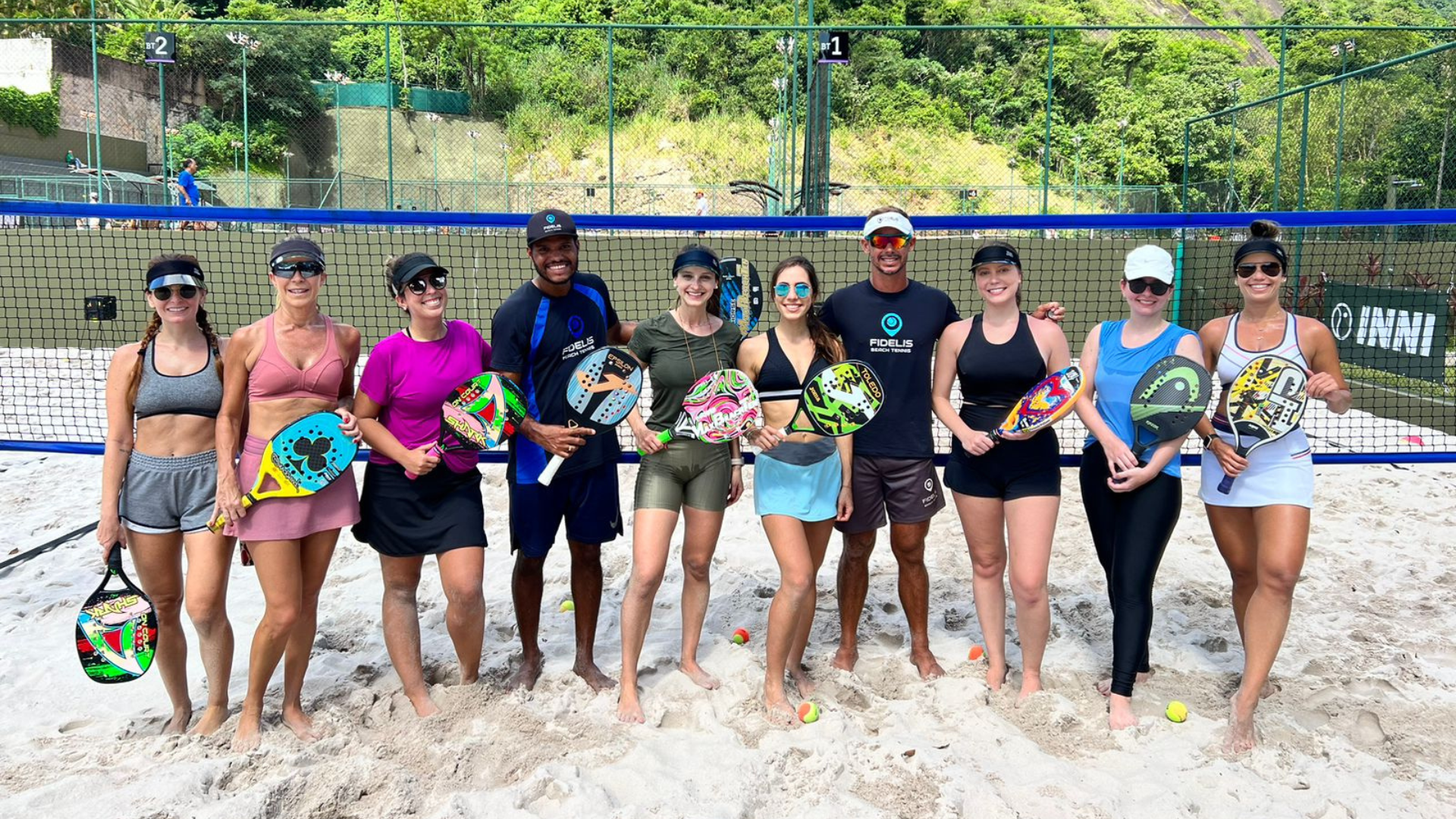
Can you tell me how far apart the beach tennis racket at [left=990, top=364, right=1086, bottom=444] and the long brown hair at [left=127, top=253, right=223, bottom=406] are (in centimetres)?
310

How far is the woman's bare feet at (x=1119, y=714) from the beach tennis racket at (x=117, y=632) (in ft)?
12.6

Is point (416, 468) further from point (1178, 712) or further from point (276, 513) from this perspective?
point (1178, 712)

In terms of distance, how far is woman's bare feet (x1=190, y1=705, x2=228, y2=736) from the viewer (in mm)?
3828

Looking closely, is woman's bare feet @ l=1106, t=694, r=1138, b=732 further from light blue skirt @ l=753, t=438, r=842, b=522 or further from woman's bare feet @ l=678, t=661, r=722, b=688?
woman's bare feet @ l=678, t=661, r=722, b=688

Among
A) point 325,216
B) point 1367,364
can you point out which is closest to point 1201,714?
point 325,216

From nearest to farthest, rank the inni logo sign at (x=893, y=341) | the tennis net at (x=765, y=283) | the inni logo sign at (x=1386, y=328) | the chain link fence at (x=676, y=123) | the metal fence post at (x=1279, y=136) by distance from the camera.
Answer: the inni logo sign at (x=893, y=341)
the tennis net at (x=765, y=283)
the inni logo sign at (x=1386, y=328)
the metal fence post at (x=1279, y=136)
the chain link fence at (x=676, y=123)

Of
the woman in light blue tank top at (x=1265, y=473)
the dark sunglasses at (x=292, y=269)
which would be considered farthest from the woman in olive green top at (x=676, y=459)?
the woman in light blue tank top at (x=1265, y=473)

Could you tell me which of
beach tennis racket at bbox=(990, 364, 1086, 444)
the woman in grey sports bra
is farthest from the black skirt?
beach tennis racket at bbox=(990, 364, 1086, 444)

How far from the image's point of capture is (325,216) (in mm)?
5027

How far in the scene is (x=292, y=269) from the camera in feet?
11.8

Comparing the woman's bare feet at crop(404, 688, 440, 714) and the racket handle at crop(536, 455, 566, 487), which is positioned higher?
the racket handle at crop(536, 455, 566, 487)

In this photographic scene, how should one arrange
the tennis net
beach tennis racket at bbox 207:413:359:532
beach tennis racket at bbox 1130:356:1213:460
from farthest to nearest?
the tennis net, beach tennis racket at bbox 1130:356:1213:460, beach tennis racket at bbox 207:413:359:532

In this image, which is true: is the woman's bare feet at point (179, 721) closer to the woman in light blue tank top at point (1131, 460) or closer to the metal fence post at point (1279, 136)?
the woman in light blue tank top at point (1131, 460)

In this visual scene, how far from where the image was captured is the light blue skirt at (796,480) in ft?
12.8
